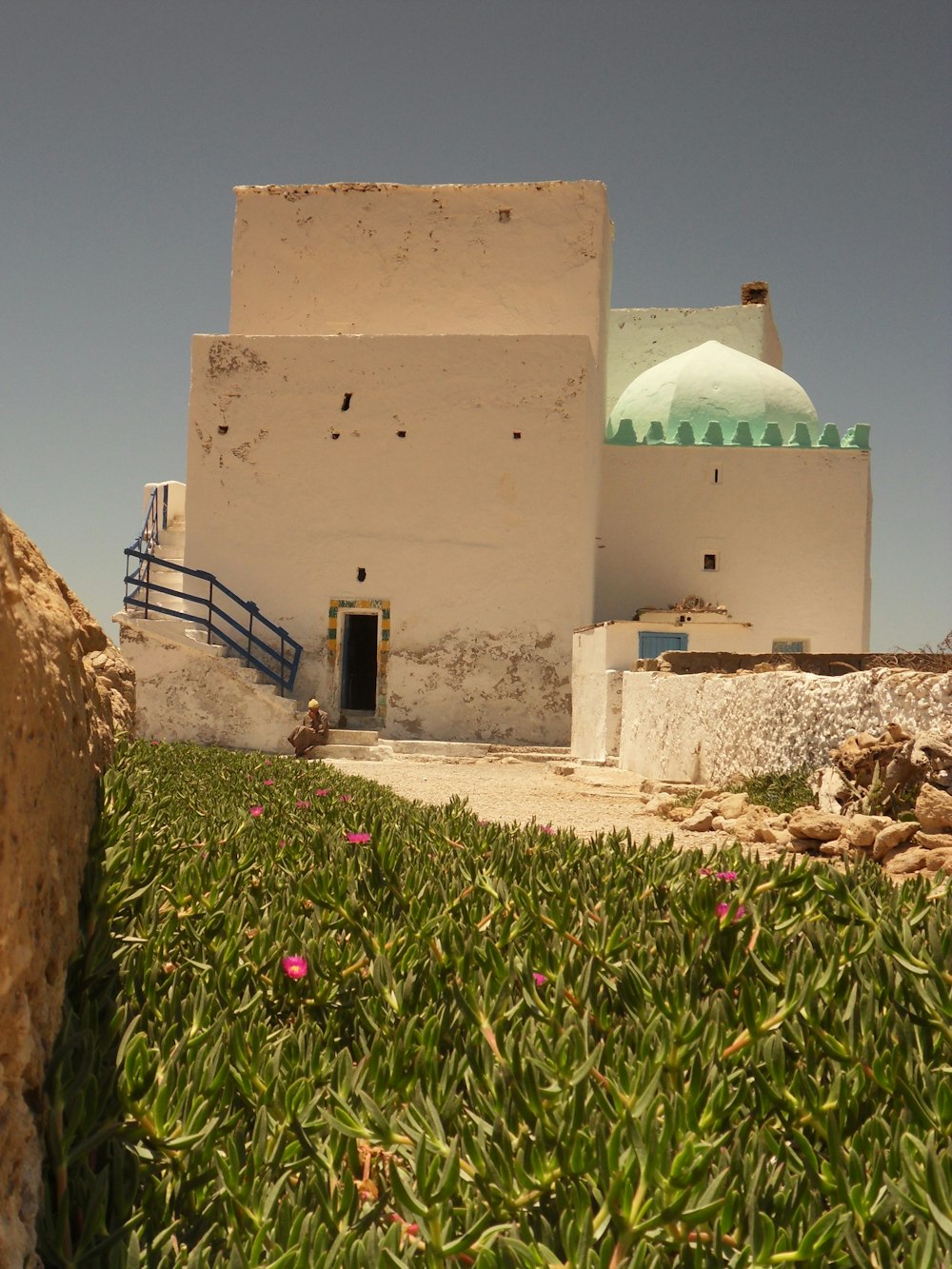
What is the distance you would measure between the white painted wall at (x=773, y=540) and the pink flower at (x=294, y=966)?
1998 cm

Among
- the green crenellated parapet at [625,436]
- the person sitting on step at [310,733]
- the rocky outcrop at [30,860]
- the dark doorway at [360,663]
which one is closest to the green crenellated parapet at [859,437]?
the green crenellated parapet at [625,436]

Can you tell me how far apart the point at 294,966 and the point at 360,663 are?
65.5 feet

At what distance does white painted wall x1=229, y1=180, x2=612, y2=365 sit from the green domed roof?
260 cm

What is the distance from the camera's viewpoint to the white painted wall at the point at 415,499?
1967 cm

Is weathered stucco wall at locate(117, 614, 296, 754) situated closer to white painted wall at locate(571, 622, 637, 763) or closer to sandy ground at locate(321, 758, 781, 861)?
sandy ground at locate(321, 758, 781, 861)

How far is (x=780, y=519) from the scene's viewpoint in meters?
22.4

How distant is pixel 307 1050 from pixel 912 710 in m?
5.29

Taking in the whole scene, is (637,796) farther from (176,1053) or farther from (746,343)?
(746,343)

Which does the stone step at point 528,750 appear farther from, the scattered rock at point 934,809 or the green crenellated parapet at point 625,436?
the scattered rock at point 934,809

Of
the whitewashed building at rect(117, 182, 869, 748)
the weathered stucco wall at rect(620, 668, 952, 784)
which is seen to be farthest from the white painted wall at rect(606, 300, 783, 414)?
the weathered stucco wall at rect(620, 668, 952, 784)

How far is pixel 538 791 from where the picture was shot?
39.9ft

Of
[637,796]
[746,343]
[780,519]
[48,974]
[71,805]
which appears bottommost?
[637,796]

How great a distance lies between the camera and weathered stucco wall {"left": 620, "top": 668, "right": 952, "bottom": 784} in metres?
7.00

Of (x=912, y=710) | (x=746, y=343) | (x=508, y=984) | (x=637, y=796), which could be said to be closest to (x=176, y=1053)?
(x=508, y=984)
